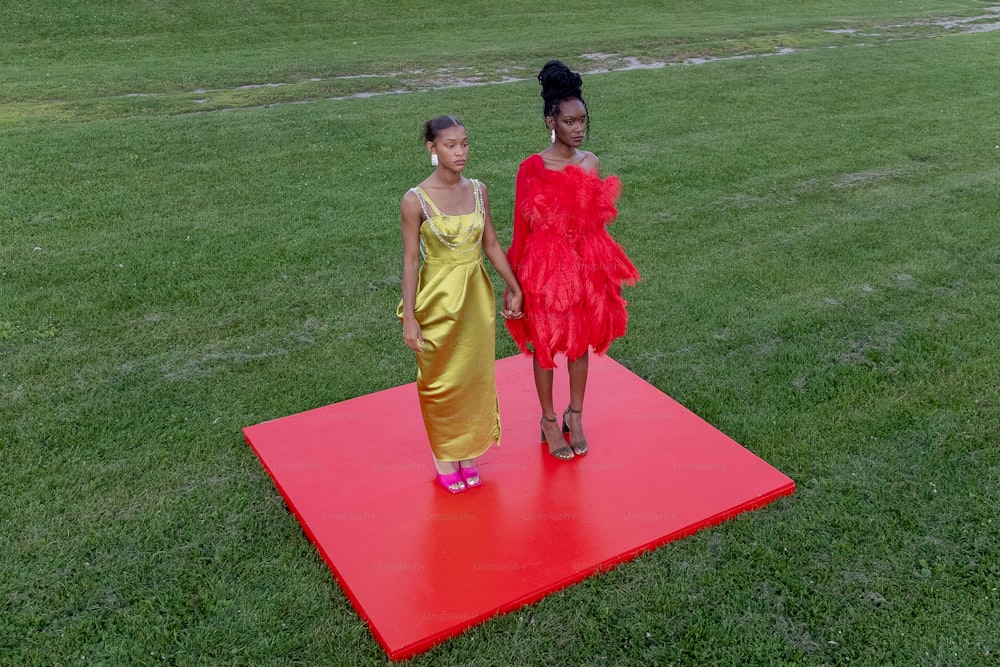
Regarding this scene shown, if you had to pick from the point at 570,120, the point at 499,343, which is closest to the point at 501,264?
the point at 570,120

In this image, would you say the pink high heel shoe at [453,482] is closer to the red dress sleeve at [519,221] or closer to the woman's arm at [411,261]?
the woman's arm at [411,261]

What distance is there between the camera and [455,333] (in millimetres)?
3838

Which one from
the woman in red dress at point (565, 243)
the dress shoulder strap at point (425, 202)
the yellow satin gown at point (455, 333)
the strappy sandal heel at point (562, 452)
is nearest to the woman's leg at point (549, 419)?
the strappy sandal heel at point (562, 452)

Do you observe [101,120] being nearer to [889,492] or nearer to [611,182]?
[611,182]

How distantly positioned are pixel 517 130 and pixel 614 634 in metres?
9.35

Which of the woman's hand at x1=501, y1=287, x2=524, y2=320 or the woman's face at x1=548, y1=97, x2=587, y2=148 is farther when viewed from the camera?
the woman's hand at x1=501, y1=287, x2=524, y2=320

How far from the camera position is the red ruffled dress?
386 centimetres

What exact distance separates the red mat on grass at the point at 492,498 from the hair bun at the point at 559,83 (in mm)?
1944

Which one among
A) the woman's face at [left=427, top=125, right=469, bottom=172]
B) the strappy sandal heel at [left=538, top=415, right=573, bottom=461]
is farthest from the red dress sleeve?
the strappy sandal heel at [left=538, top=415, right=573, bottom=461]

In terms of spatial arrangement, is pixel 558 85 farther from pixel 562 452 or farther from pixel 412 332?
pixel 562 452

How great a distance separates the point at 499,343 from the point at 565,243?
2.08 meters

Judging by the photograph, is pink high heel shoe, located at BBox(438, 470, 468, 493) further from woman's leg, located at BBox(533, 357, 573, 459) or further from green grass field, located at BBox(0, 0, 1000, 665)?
green grass field, located at BBox(0, 0, 1000, 665)

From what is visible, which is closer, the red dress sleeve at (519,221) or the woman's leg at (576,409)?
the red dress sleeve at (519,221)

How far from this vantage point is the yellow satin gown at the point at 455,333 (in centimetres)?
372
